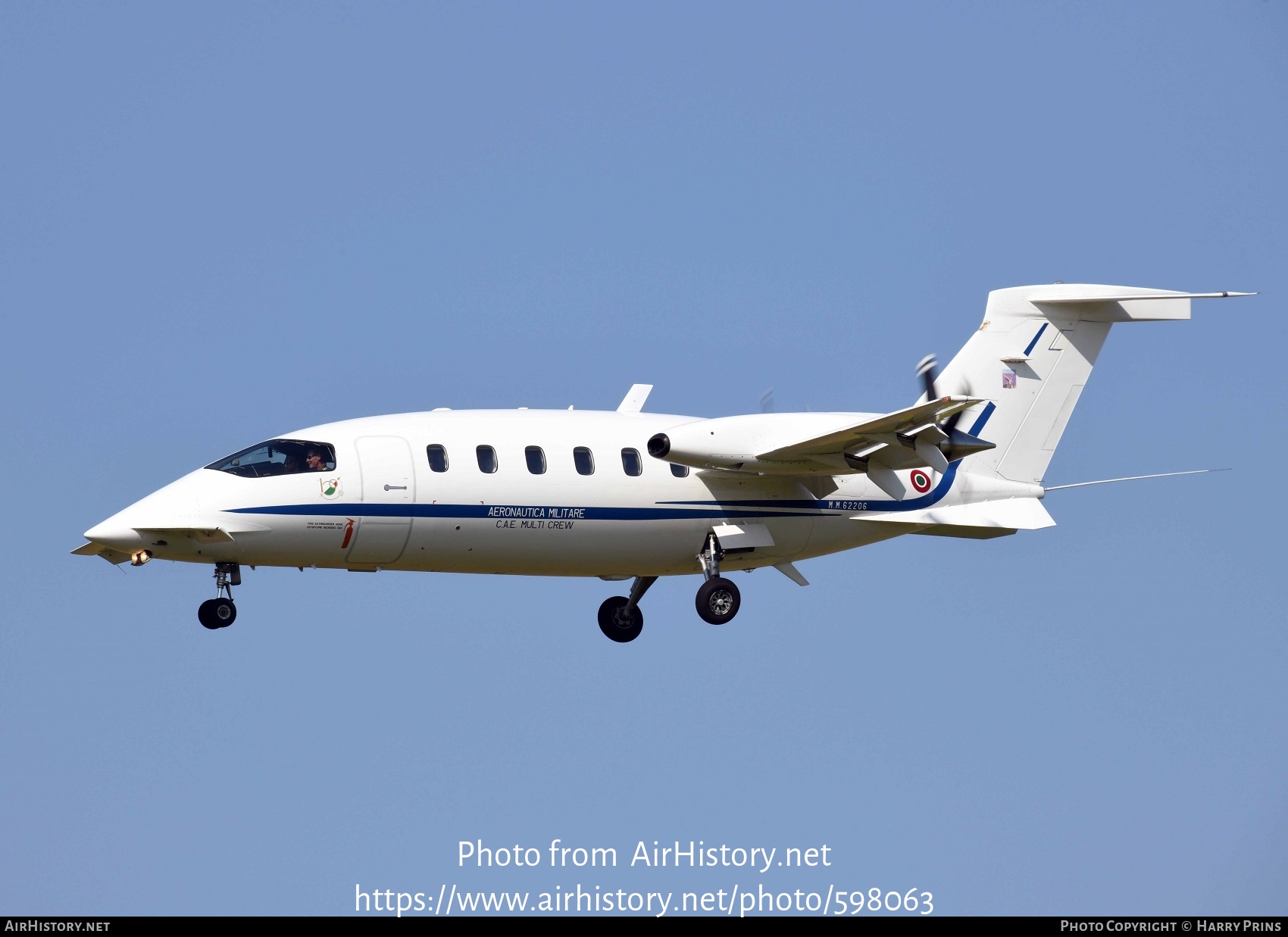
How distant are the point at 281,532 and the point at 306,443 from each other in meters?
1.52

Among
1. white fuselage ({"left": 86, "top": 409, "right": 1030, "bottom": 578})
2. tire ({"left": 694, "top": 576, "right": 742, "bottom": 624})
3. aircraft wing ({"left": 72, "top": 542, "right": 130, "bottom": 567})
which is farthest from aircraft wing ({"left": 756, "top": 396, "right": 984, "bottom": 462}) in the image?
aircraft wing ({"left": 72, "top": 542, "right": 130, "bottom": 567})

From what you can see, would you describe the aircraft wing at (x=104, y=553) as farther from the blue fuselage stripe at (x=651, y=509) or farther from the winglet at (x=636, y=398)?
the winglet at (x=636, y=398)

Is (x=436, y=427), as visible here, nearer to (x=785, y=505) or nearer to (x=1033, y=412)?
(x=785, y=505)

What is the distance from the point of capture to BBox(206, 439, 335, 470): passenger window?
90.6 ft

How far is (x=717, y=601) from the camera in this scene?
99.6 feet

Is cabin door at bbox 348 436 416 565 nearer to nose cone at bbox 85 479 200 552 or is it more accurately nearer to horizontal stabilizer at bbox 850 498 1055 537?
nose cone at bbox 85 479 200 552

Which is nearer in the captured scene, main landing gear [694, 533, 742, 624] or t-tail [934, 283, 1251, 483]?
main landing gear [694, 533, 742, 624]

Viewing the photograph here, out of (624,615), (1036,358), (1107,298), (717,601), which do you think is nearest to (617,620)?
(624,615)

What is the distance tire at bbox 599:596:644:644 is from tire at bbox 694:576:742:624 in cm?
276

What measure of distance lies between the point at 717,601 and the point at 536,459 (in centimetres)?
412

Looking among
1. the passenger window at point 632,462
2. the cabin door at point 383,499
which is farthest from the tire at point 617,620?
the cabin door at point 383,499

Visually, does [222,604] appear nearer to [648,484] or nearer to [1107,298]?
[648,484]
